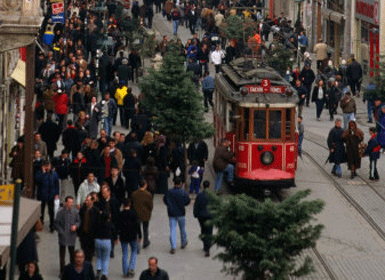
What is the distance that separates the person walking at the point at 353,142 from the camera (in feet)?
110

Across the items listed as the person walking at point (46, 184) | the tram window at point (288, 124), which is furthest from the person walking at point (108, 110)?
the person walking at point (46, 184)

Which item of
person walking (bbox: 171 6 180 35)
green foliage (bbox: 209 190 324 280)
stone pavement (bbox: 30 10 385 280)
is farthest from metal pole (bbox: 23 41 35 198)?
person walking (bbox: 171 6 180 35)

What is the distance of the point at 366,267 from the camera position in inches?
1009

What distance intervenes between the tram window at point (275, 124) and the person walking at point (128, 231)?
7.26 meters

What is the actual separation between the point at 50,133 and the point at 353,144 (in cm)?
695

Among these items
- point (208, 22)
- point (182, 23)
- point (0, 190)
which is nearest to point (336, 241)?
point (0, 190)

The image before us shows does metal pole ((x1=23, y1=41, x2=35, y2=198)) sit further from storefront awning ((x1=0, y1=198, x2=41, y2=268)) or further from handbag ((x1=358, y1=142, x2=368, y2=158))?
handbag ((x1=358, y1=142, x2=368, y2=158))

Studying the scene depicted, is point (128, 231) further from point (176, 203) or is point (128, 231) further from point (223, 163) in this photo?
point (223, 163)

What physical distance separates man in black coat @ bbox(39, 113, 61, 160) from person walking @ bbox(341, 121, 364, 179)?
661cm

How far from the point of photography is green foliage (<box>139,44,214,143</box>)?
105 feet

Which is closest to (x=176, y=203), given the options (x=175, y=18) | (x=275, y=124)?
(x=275, y=124)

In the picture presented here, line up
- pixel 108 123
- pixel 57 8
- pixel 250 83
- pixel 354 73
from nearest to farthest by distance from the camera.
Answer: pixel 250 83
pixel 108 123
pixel 57 8
pixel 354 73

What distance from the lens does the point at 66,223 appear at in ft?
78.9

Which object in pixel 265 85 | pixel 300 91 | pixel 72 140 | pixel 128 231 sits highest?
pixel 265 85
